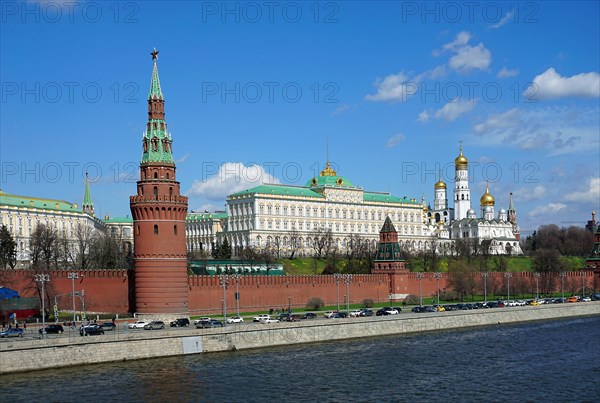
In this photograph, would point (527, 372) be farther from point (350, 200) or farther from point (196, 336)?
point (350, 200)

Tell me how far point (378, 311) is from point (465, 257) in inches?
2607

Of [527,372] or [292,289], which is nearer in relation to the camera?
[527,372]

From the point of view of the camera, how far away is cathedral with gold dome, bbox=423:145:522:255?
17070cm

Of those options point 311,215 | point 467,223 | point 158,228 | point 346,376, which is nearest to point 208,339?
point 346,376

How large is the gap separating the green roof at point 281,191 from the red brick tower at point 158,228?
236ft

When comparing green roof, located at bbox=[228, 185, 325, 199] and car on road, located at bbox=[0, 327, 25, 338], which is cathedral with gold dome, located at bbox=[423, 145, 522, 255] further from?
car on road, located at bbox=[0, 327, 25, 338]

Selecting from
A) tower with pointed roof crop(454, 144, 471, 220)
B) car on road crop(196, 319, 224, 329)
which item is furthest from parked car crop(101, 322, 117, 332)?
tower with pointed roof crop(454, 144, 471, 220)

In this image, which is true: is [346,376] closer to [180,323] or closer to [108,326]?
[180,323]

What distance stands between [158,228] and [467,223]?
121 metres

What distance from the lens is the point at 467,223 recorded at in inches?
6929

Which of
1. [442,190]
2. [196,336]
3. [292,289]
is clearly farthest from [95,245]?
[442,190]

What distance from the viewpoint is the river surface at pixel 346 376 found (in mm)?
39250

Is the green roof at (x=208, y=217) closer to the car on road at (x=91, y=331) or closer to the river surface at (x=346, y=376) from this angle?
the river surface at (x=346, y=376)

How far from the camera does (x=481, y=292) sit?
3905 inches
